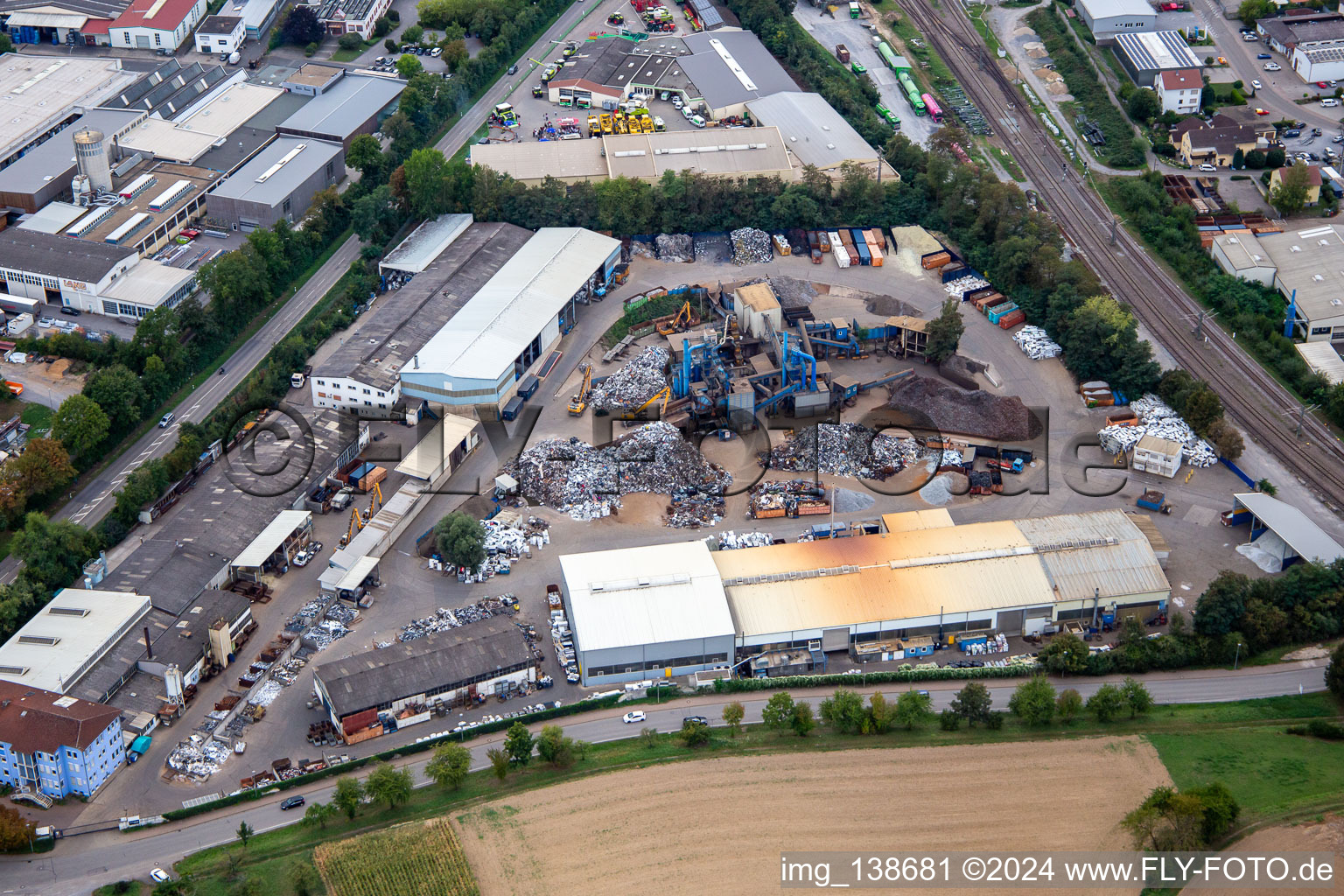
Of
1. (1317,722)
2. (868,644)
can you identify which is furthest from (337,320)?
(1317,722)

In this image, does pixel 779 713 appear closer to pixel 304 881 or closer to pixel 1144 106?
pixel 304 881

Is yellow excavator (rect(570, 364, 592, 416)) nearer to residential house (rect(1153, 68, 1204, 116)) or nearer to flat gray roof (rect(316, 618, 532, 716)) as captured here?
flat gray roof (rect(316, 618, 532, 716))

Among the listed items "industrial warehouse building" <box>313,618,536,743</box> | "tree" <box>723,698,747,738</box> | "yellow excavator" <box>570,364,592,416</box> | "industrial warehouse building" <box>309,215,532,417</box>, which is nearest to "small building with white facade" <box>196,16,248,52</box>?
"industrial warehouse building" <box>309,215,532,417</box>

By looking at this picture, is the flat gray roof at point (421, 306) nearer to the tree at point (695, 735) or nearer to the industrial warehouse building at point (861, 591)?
the industrial warehouse building at point (861, 591)

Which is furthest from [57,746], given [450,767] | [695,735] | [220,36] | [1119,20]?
[1119,20]

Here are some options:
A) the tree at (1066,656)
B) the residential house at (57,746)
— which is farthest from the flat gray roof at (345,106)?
the tree at (1066,656)

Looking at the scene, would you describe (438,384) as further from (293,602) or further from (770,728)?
(770,728)
